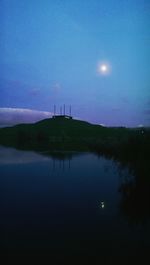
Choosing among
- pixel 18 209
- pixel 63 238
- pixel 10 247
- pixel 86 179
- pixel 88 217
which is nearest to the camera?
pixel 10 247

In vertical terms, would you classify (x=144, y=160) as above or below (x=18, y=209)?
above

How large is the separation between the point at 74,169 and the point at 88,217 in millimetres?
18671

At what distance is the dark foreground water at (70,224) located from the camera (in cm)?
1253

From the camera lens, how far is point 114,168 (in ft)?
116

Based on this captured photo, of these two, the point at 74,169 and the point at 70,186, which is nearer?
the point at 70,186

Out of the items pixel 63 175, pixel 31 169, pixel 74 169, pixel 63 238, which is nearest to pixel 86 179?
pixel 63 175

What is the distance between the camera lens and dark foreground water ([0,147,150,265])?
1253 cm

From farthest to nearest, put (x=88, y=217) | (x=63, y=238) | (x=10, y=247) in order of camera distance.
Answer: (x=88, y=217) → (x=63, y=238) → (x=10, y=247)

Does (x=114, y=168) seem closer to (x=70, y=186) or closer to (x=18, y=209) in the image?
(x=70, y=186)

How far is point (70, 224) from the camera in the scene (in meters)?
16.1

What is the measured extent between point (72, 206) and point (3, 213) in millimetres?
4794

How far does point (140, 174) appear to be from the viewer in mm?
21734

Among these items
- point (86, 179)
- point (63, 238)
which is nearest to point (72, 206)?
point (63, 238)

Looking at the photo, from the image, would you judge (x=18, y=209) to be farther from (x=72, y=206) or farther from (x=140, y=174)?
(x=140, y=174)
